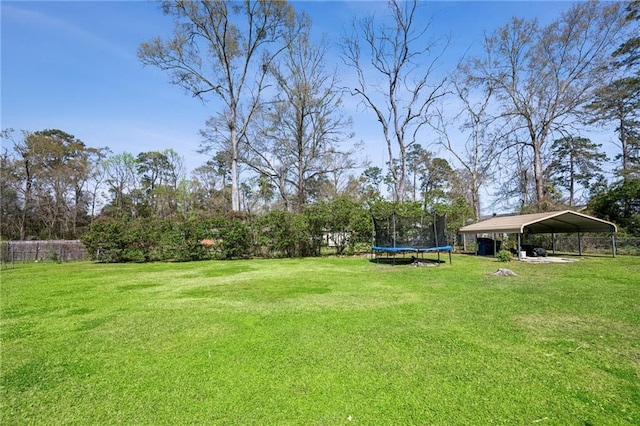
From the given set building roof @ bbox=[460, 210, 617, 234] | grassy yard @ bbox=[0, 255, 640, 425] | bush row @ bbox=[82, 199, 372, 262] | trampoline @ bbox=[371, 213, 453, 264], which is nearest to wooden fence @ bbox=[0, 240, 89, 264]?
bush row @ bbox=[82, 199, 372, 262]

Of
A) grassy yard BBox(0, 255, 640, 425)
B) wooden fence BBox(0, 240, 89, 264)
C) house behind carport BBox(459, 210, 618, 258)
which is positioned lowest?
grassy yard BBox(0, 255, 640, 425)

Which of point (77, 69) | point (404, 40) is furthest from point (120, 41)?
point (404, 40)

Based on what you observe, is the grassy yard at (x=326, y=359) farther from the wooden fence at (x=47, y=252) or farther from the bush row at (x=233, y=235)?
the wooden fence at (x=47, y=252)

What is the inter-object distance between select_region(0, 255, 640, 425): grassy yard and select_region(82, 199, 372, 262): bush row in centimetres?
802

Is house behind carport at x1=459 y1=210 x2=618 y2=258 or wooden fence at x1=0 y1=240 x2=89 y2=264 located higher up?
house behind carport at x1=459 y1=210 x2=618 y2=258

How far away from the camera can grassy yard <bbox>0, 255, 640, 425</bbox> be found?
2.02 metres

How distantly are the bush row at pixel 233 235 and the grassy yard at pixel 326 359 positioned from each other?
802cm

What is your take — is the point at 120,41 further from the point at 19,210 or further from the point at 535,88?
the point at 19,210

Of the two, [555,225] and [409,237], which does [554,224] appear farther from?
[409,237]

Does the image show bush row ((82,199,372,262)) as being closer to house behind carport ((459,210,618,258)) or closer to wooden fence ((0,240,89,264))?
wooden fence ((0,240,89,264))

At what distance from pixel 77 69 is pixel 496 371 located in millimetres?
12510

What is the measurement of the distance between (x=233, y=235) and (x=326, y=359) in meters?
11.6

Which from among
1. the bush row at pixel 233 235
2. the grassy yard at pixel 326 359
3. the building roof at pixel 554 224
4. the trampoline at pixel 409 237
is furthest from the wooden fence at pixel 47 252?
the building roof at pixel 554 224

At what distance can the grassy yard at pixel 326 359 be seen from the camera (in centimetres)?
202
